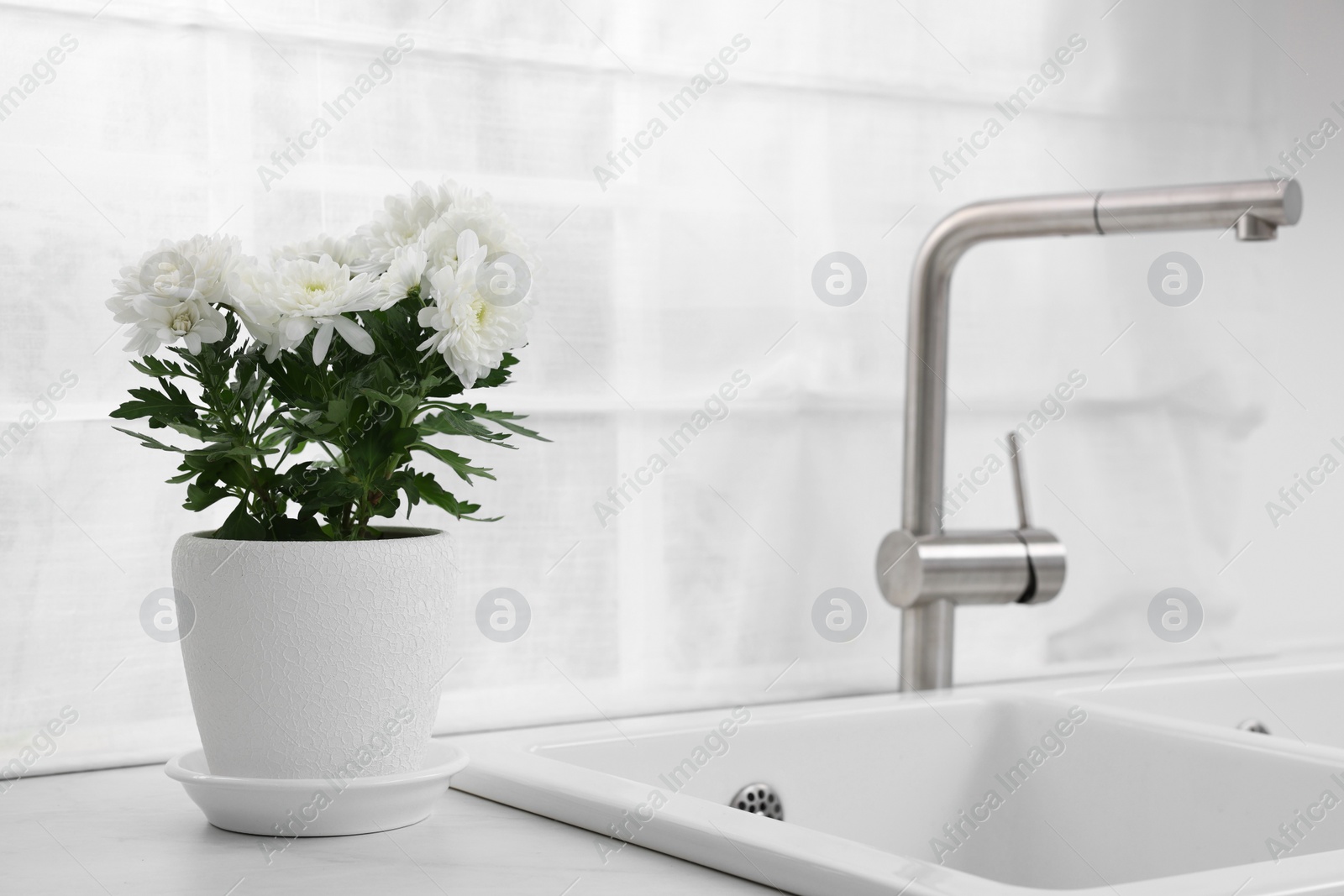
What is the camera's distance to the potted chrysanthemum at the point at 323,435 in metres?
0.71

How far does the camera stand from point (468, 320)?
2.33 feet

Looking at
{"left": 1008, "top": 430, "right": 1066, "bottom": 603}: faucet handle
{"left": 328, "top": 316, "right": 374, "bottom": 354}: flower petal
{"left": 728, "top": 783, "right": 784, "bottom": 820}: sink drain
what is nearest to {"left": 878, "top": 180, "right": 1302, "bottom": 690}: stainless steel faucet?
{"left": 1008, "top": 430, "right": 1066, "bottom": 603}: faucet handle

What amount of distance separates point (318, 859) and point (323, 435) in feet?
0.68

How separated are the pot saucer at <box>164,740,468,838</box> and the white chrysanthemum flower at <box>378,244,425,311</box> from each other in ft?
0.80

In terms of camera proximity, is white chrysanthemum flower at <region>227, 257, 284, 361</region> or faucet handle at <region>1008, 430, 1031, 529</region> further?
faucet handle at <region>1008, 430, 1031, 529</region>

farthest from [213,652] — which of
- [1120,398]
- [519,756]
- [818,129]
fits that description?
[1120,398]

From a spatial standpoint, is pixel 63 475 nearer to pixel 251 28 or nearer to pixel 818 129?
pixel 251 28

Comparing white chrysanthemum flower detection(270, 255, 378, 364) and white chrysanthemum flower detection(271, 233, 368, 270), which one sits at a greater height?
white chrysanthemum flower detection(271, 233, 368, 270)

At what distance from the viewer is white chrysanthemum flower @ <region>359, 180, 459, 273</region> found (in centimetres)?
76

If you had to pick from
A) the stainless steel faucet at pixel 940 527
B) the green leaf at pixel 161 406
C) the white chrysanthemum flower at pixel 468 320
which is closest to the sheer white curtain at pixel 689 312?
the stainless steel faucet at pixel 940 527

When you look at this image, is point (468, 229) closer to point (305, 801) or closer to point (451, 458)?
point (451, 458)

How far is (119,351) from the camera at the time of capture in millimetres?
930

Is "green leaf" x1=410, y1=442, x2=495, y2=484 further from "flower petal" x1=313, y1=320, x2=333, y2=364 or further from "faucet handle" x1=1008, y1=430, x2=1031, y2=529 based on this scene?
"faucet handle" x1=1008, y1=430, x2=1031, y2=529

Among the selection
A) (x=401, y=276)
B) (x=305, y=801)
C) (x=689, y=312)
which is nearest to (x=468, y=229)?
(x=401, y=276)
